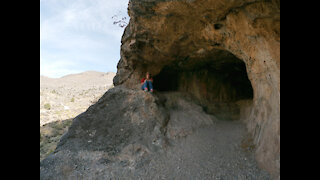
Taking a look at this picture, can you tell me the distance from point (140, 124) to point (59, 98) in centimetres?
2236

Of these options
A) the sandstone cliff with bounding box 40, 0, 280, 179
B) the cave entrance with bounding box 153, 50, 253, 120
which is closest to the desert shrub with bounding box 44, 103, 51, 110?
the sandstone cliff with bounding box 40, 0, 280, 179

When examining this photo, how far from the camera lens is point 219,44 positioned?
6.18 m

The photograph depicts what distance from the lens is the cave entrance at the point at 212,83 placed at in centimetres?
827

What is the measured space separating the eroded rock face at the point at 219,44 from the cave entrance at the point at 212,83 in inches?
10.7

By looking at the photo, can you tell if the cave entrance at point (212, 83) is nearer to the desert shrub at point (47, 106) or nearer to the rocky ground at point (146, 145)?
the rocky ground at point (146, 145)

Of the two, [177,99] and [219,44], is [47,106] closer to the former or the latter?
[177,99]

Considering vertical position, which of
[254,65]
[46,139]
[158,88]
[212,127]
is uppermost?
[254,65]

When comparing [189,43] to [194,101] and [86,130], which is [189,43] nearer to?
[194,101]

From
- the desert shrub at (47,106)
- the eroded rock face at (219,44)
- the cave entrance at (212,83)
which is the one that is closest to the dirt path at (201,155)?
the eroded rock face at (219,44)

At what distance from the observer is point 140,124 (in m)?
5.88

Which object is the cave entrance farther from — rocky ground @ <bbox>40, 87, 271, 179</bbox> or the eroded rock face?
rocky ground @ <bbox>40, 87, 271, 179</bbox>

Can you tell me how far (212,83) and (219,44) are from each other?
3160mm

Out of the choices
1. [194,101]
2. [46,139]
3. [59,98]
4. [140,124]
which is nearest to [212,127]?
[194,101]

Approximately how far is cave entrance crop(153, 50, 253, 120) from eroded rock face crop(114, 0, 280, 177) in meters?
0.27
